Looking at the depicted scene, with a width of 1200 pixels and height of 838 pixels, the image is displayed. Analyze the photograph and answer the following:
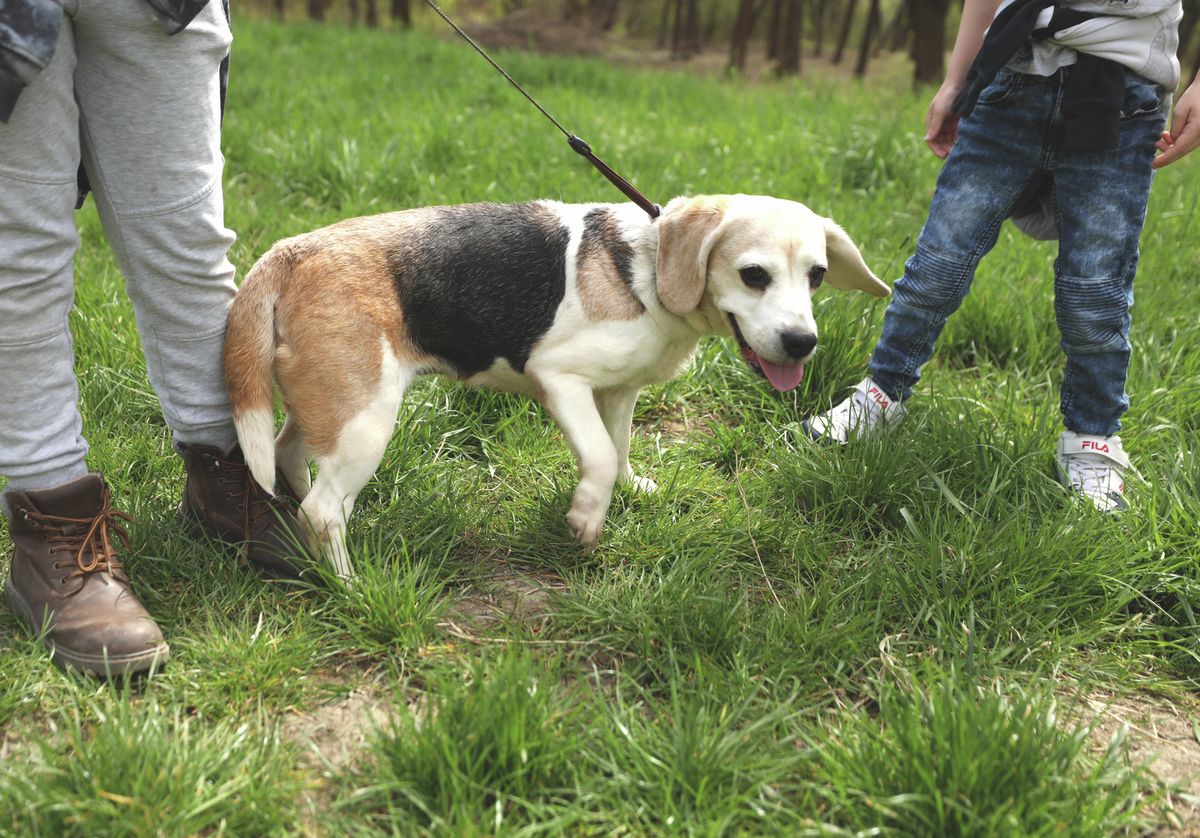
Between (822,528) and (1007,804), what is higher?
(1007,804)

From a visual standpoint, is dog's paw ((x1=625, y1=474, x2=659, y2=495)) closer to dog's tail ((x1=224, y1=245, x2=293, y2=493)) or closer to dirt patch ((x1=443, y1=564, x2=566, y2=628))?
dirt patch ((x1=443, y1=564, x2=566, y2=628))

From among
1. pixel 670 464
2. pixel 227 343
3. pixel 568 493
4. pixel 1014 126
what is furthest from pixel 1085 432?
pixel 227 343

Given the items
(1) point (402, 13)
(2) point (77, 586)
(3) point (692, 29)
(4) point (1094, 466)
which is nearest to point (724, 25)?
(3) point (692, 29)

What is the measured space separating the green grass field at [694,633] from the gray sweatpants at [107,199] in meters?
0.52

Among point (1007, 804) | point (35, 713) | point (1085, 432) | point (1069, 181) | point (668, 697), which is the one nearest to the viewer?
point (1007, 804)

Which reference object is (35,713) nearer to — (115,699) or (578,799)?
(115,699)

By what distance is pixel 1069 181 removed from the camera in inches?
105

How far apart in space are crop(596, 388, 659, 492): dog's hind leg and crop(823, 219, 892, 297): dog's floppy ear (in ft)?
2.16

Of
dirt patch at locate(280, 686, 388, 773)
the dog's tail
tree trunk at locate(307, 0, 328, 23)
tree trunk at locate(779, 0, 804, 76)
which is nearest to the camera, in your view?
dirt patch at locate(280, 686, 388, 773)

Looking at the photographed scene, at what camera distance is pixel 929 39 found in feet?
32.7

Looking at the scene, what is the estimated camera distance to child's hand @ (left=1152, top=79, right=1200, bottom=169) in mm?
2541

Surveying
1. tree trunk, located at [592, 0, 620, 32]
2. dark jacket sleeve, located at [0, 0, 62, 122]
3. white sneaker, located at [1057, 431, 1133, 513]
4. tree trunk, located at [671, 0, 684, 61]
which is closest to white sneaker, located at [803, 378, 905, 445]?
white sneaker, located at [1057, 431, 1133, 513]

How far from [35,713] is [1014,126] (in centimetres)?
280

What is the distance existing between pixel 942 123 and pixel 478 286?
162 cm
